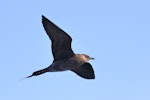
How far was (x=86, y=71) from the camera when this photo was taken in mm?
25234

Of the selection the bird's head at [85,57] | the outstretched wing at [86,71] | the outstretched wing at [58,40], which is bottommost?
the outstretched wing at [86,71]

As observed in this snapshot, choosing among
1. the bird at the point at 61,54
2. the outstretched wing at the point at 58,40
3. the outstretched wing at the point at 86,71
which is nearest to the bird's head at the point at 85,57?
the bird at the point at 61,54

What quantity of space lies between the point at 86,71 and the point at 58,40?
2.57 metres

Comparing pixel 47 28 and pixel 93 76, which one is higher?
pixel 47 28

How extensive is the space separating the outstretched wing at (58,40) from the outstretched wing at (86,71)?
55.3 inches

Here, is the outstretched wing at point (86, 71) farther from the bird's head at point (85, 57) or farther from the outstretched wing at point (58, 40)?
the outstretched wing at point (58, 40)

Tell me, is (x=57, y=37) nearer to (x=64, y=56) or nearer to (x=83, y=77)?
(x=64, y=56)

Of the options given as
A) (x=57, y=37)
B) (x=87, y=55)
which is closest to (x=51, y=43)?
(x=57, y=37)

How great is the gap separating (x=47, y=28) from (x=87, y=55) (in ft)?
9.98

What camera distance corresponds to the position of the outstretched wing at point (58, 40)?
22.5 m

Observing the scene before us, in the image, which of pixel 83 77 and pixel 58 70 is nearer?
pixel 58 70

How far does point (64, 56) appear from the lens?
24.0 metres

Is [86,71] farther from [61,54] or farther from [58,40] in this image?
[58,40]

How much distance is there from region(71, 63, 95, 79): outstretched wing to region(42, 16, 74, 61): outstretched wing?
4.61 feet
